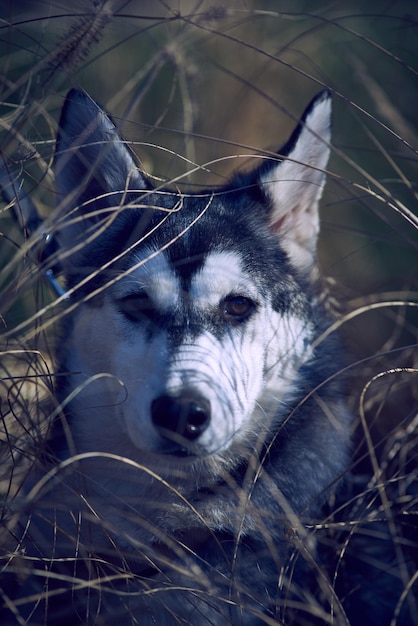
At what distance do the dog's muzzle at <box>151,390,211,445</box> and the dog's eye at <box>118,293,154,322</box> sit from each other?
434 millimetres

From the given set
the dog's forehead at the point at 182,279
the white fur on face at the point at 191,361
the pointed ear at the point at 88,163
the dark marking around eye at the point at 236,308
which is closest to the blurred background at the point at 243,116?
the pointed ear at the point at 88,163

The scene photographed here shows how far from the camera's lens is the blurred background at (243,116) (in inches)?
87.1

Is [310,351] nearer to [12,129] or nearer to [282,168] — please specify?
[282,168]

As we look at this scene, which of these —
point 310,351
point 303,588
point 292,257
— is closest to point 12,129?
point 292,257

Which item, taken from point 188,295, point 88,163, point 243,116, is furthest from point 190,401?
point 243,116

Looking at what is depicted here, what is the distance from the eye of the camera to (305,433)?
238cm

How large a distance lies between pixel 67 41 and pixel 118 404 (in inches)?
51.8

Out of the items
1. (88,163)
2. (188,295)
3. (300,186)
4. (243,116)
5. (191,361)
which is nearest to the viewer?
(191,361)

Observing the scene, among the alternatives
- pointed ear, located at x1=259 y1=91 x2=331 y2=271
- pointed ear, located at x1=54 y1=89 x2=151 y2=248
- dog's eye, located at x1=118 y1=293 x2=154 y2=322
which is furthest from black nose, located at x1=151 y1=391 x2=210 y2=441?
pointed ear, located at x1=259 y1=91 x2=331 y2=271

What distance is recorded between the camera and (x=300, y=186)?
2.56 metres

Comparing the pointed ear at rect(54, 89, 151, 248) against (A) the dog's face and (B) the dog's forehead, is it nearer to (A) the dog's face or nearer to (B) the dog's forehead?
(A) the dog's face

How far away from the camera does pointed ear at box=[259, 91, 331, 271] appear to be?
2348 mm

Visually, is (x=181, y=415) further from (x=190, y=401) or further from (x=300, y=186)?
(x=300, y=186)

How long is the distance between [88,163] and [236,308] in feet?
2.69
